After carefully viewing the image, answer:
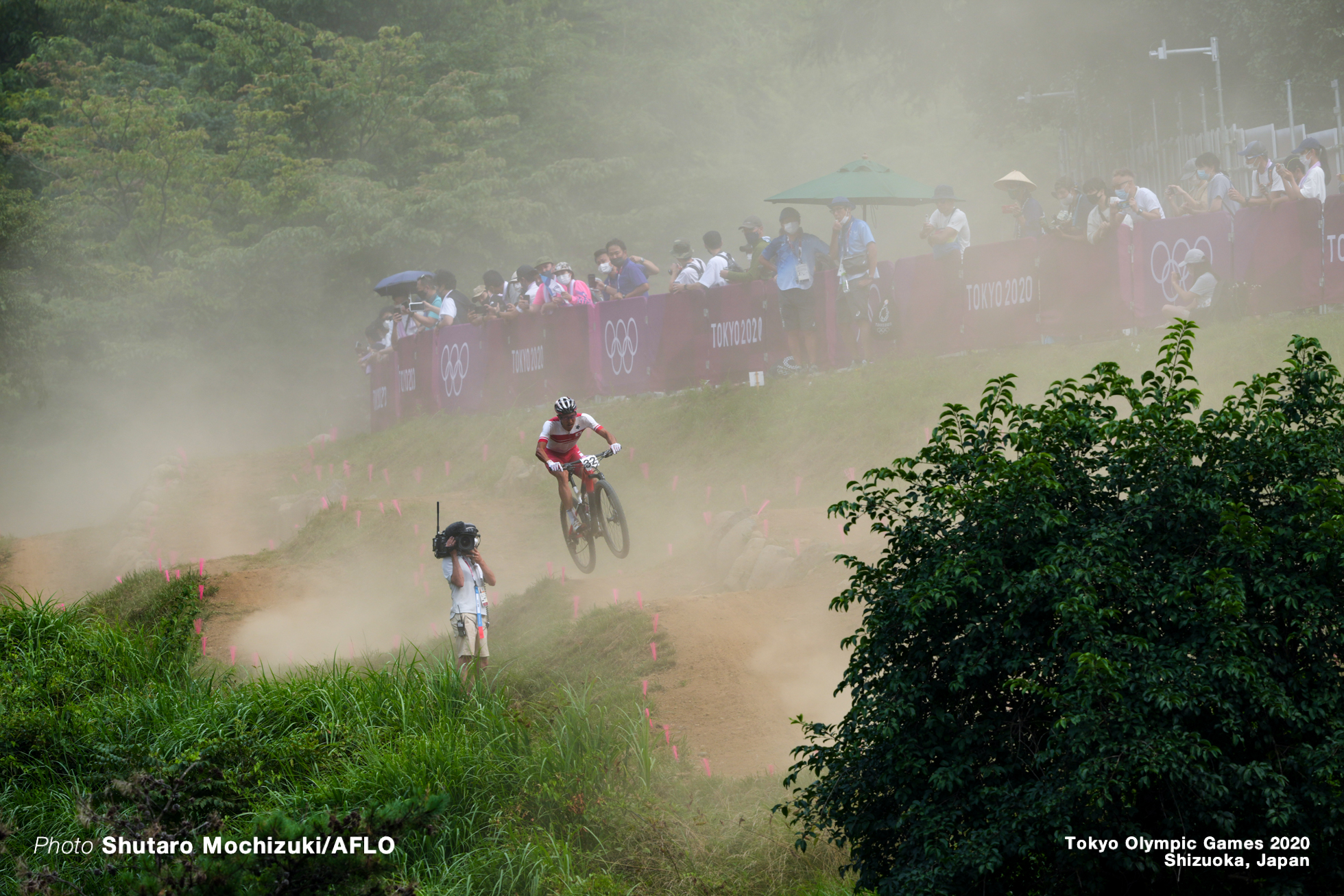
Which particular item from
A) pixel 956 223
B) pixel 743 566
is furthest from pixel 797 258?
pixel 743 566

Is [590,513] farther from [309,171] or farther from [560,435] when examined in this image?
[309,171]

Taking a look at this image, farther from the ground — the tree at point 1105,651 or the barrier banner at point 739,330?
the barrier banner at point 739,330

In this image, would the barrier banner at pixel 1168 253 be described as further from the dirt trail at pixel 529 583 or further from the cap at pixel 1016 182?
the dirt trail at pixel 529 583

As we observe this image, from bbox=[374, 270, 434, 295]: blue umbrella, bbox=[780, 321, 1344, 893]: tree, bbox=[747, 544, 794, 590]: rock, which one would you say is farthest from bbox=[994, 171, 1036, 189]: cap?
bbox=[374, 270, 434, 295]: blue umbrella

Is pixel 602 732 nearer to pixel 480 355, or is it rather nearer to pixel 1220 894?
pixel 1220 894

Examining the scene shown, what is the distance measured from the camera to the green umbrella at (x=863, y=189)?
1950cm

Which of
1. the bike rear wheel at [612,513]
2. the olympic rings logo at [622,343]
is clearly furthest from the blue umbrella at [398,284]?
the bike rear wheel at [612,513]

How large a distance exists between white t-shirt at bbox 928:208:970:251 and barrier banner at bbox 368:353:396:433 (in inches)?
506

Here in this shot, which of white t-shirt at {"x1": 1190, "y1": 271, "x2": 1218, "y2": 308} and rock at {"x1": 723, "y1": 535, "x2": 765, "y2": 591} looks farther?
white t-shirt at {"x1": 1190, "y1": 271, "x2": 1218, "y2": 308}

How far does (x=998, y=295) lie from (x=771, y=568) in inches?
211

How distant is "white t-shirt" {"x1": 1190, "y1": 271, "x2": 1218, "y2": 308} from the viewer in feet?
45.9

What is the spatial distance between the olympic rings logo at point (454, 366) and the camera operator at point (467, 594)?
40.0 feet

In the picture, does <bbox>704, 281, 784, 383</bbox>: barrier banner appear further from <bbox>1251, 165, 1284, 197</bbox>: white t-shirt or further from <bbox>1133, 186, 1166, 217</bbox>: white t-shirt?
<bbox>1251, 165, 1284, 197</bbox>: white t-shirt

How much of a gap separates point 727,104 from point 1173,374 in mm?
36311
